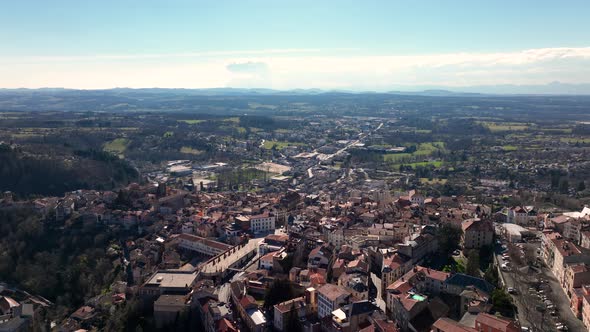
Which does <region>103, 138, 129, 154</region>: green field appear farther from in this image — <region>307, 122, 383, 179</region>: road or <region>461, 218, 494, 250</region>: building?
<region>461, 218, 494, 250</region>: building

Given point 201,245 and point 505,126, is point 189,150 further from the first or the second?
point 505,126

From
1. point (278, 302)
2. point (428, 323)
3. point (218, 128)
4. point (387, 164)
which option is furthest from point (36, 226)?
point (218, 128)

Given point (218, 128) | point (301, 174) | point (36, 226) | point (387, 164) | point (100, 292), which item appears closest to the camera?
point (100, 292)

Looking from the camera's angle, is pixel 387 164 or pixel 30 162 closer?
pixel 30 162

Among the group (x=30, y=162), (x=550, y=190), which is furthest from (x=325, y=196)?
(x=30, y=162)

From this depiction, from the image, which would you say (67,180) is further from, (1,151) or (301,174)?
(301,174)

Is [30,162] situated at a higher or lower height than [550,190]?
higher

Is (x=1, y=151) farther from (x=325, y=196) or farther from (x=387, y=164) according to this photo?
(x=387, y=164)

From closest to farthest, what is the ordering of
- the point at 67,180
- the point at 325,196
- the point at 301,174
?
the point at 325,196 → the point at 67,180 → the point at 301,174
